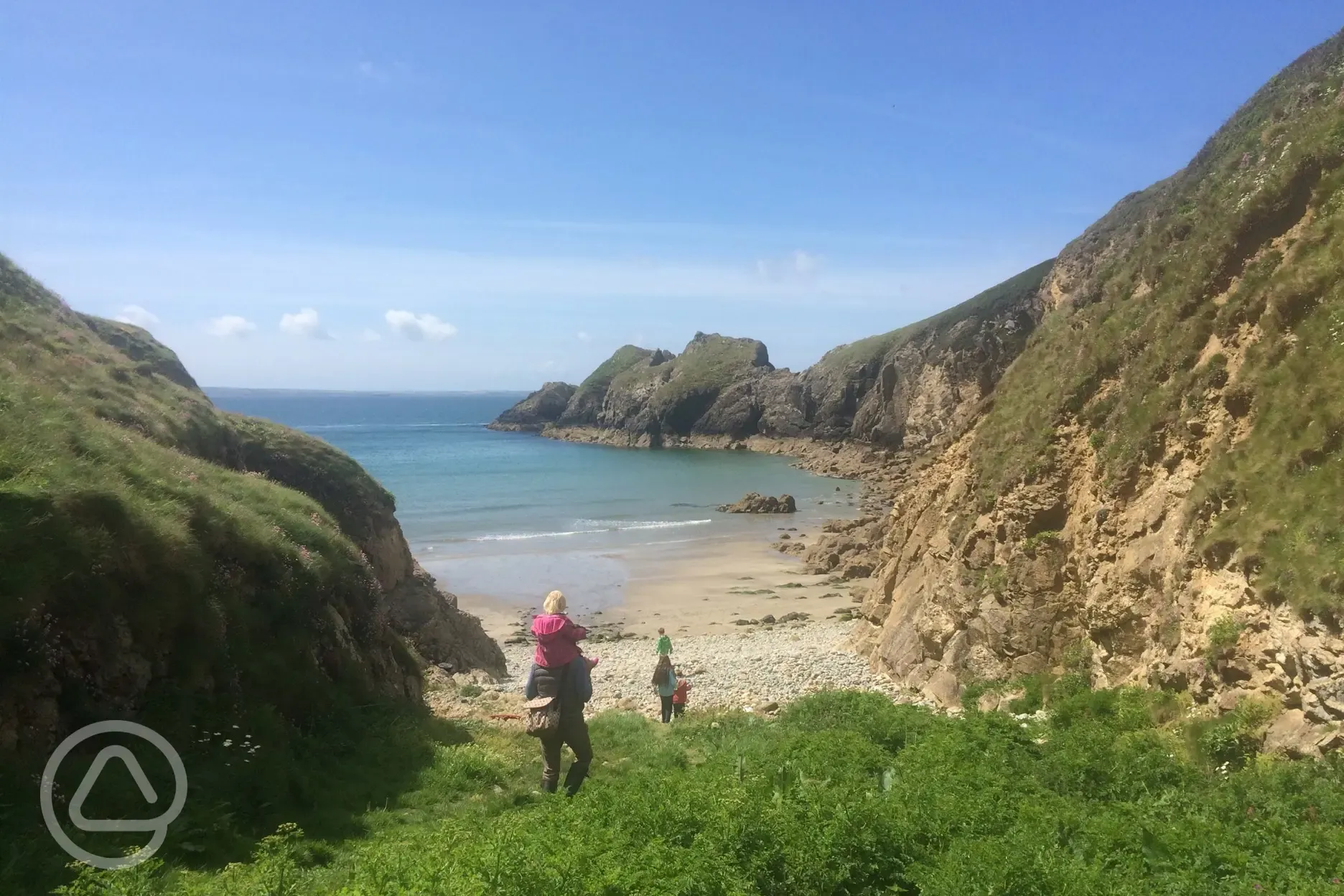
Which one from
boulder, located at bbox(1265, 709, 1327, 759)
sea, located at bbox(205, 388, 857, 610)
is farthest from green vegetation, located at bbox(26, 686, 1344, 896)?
sea, located at bbox(205, 388, 857, 610)

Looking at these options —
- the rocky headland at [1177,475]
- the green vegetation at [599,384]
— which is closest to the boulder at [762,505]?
the rocky headland at [1177,475]

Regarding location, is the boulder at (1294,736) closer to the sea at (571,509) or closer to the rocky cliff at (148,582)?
the rocky cliff at (148,582)

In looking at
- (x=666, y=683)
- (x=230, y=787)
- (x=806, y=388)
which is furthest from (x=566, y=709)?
(x=806, y=388)

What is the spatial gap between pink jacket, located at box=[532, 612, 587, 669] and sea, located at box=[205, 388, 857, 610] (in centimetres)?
2646

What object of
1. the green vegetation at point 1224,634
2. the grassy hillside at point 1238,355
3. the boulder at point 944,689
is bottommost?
the boulder at point 944,689

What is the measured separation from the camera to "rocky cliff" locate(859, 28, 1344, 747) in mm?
9930

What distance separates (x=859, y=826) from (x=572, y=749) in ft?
11.9

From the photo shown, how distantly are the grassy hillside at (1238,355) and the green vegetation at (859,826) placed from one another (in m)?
2.74

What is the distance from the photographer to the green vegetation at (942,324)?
330 ft

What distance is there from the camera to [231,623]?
1005cm

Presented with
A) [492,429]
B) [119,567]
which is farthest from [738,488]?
[492,429]

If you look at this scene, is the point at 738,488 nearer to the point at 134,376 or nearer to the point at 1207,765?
the point at 134,376

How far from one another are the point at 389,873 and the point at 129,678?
186 inches

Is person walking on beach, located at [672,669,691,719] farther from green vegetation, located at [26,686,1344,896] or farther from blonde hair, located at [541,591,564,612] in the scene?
blonde hair, located at [541,591,564,612]
